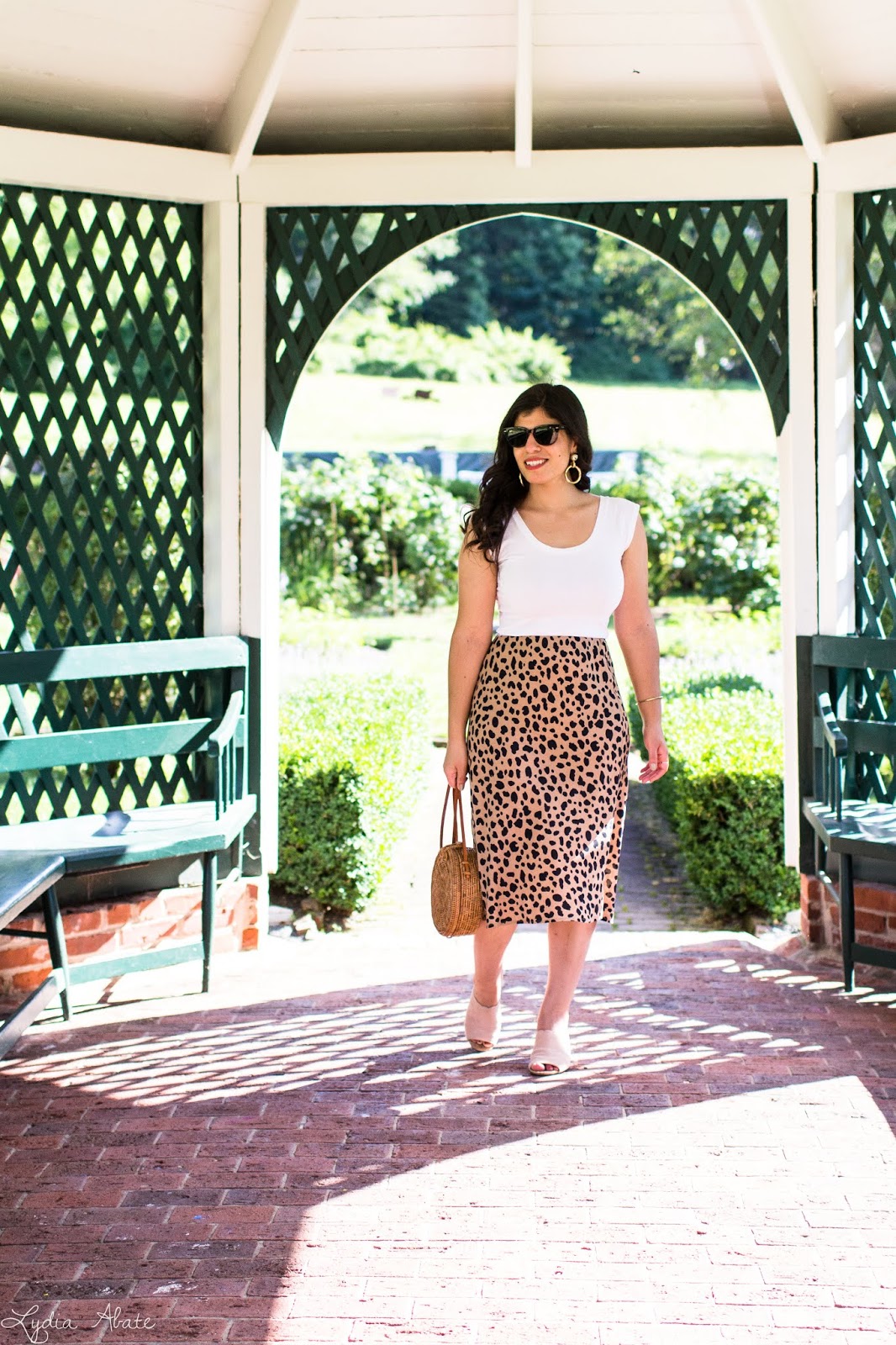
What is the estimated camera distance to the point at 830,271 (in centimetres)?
471

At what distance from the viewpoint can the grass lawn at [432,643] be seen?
9.91 m

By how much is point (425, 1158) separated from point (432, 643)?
10082mm

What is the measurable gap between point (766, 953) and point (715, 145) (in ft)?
9.23

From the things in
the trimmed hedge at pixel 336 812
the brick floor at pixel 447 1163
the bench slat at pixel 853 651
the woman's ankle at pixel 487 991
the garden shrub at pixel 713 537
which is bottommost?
the brick floor at pixel 447 1163

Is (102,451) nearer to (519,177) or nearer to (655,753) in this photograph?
(519,177)

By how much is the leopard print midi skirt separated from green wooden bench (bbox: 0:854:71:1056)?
3.79ft

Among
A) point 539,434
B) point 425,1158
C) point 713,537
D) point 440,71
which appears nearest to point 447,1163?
point 425,1158

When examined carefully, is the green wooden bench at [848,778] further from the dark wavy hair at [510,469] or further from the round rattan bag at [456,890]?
the dark wavy hair at [510,469]

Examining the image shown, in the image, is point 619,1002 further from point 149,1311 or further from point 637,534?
point 149,1311

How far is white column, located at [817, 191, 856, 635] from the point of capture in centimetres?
471

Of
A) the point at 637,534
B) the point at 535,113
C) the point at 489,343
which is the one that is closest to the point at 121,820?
the point at 637,534

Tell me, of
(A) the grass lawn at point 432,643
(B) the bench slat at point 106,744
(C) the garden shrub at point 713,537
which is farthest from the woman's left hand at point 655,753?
(C) the garden shrub at point 713,537

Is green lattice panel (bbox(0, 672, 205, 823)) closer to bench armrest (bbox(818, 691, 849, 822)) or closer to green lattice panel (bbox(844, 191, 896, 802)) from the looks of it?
bench armrest (bbox(818, 691, 849, 822))

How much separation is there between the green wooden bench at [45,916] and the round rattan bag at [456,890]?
3.31ft
